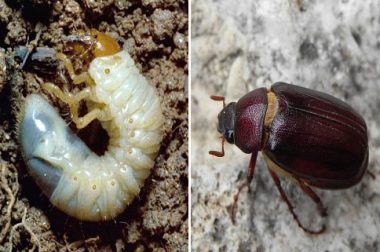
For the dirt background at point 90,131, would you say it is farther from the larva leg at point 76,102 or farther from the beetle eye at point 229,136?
the beetle eye at point 229,136

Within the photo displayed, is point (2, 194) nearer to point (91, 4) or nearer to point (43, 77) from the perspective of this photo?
point (43, 77)

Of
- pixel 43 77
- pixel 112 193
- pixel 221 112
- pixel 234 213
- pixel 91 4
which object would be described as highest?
pixel 91 4

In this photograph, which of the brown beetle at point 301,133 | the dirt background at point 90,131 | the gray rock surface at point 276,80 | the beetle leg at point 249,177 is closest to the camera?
the dirt background at point 90,131

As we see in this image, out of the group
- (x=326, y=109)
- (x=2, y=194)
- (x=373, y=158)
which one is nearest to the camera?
(x=2, y=194)

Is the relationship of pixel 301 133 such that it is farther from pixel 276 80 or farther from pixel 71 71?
pixel 71 71

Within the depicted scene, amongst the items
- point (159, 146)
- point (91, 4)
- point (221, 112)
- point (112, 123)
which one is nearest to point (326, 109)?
point (221, 112)

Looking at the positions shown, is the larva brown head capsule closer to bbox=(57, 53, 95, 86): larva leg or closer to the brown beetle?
bbox=(57, 53, 95, 86): larva leg

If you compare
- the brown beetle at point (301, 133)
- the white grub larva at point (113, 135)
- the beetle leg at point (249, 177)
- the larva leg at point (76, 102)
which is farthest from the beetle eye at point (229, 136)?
the larva leg at point (76, 102)
